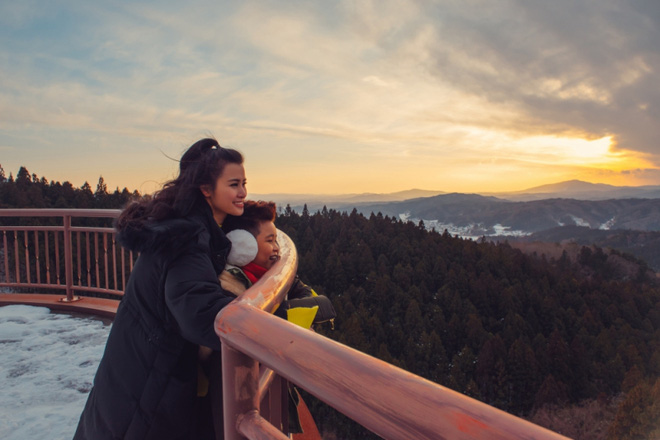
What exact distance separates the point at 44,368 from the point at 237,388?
2.60 metres

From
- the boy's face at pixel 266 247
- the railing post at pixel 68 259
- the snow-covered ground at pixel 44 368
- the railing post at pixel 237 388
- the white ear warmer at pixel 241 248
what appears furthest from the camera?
the railing post at pixel 68 259

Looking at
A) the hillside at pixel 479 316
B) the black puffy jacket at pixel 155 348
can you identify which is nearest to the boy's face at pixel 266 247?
the black puffy jacket at pixel 155 348

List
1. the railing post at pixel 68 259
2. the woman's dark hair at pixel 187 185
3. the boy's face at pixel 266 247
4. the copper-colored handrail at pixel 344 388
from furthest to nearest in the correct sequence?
1. the railing post at pixel 68 259
2. the boy's face at pixel 266 247
3. the woman's dark hair at pixel 187 185
4. the copper-colored handrail at pixel 344 388

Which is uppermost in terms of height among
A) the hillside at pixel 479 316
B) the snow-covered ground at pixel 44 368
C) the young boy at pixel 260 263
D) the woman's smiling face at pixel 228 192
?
the woman's smiling face at pixel 228 192

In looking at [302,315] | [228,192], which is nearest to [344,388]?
[302,315]

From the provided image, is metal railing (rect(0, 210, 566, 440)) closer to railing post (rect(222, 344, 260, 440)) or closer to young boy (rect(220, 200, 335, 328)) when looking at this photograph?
railing post (rect(222, 344, 260, 440))

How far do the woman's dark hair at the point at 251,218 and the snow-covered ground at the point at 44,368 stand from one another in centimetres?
140

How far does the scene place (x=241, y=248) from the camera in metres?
1.44

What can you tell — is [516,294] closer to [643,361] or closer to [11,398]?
[643,361]

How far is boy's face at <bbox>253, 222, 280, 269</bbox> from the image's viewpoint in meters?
1.57

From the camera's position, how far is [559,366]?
3666 cm

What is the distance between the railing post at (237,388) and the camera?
0.78m

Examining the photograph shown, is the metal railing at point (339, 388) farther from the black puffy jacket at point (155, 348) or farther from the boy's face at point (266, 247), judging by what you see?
the boy's face at point (266, 247)

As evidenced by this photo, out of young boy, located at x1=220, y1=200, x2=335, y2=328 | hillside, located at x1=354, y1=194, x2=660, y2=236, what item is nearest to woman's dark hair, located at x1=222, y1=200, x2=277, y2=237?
young boy, located at x1=220, y1=200, x2=335, y2=328
